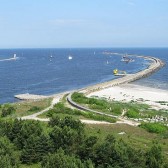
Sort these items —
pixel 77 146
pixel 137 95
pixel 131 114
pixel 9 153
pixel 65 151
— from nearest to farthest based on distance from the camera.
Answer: pixel 9 153, pixel 65 151, pixel 77 146, pixel 131 114, pixel 137 95

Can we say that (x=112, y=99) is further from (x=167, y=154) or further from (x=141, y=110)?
(x=167, y=154)

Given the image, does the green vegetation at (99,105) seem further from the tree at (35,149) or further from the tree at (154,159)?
the tree at (154,159)

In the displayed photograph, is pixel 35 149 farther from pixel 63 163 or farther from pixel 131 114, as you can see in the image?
pixel 131 114

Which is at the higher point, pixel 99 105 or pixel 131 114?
pixel 131 114

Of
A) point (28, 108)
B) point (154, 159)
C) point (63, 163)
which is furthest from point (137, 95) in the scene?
point (63, 163)

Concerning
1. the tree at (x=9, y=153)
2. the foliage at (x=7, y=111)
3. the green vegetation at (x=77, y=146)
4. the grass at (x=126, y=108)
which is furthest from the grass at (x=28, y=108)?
the tree at (x=9, y=153)

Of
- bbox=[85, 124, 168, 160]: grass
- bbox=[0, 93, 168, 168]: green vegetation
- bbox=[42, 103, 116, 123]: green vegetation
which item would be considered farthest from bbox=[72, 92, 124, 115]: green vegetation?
bbox=[0, 93, 168, 168]: green vegetation

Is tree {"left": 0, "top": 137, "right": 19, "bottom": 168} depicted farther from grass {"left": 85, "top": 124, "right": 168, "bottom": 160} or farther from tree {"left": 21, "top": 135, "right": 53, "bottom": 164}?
grass {"left": 85, "top": 124, "right": 168, "bottom": 160}
